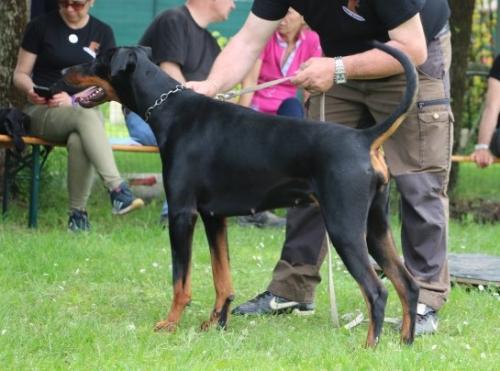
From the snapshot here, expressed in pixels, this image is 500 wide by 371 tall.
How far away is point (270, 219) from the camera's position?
8.62 meters

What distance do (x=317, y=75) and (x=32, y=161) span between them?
3967 millimetres

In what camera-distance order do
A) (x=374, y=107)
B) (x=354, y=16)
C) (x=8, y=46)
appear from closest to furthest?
(x=354, y=16) < (x=374, y=107) < (x=8, y=46)

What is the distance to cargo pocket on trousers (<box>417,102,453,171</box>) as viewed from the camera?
4.97 metres

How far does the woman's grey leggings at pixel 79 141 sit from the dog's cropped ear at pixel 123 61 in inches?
115

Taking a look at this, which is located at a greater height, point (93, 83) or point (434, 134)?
point (93, 83)

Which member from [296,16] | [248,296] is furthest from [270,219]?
[248,296]

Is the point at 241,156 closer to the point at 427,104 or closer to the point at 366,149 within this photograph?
the point at 366,149

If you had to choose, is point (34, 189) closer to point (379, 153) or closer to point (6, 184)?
point (6, 184)

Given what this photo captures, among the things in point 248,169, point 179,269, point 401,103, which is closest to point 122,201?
point 179,269

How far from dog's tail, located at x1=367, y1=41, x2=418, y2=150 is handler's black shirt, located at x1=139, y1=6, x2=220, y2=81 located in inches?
153

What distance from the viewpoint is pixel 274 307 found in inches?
210

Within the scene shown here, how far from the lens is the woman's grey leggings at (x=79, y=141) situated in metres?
7.76

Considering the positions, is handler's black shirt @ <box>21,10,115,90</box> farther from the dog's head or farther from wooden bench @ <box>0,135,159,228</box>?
the dog's head

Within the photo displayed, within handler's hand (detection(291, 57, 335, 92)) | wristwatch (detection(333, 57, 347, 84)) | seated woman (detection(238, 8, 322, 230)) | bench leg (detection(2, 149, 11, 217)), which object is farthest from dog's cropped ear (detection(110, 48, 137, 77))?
seated woman (detection(238, 8, 322, 230))
